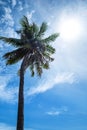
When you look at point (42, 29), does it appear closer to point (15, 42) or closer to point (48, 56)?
point (48, 56)

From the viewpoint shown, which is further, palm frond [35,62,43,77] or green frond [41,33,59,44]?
palm frond [35,62,43,77]

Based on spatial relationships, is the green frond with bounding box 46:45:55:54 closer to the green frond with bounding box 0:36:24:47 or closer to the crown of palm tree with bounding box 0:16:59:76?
the crown of palm tree with bounding box 0:16:59:76

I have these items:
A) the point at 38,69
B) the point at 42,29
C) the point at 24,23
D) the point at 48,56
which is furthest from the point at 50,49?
the point at 24,23

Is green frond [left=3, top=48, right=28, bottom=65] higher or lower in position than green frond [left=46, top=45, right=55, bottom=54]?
lower

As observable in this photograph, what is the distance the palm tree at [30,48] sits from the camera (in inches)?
1033

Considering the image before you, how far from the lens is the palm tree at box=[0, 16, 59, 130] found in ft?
86.1

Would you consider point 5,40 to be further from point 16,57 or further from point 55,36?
point 55,36

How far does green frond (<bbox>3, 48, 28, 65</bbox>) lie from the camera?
86.1 feet

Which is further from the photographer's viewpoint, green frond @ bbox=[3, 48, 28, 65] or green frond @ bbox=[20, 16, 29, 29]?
green frond @ bbox=[20, 16, 29, 29]

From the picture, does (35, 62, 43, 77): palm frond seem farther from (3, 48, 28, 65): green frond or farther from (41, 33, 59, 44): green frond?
(41, 33, 59, 44): green frond

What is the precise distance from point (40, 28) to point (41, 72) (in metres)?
5.51

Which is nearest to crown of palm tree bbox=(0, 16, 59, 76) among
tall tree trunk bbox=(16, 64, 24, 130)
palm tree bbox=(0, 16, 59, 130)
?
palm tree bbox=(0, 16, 59, 130)

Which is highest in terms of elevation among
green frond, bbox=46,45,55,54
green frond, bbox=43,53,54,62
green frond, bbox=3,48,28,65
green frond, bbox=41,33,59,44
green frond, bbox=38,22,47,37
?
green frond, bbox=38,22,47,37

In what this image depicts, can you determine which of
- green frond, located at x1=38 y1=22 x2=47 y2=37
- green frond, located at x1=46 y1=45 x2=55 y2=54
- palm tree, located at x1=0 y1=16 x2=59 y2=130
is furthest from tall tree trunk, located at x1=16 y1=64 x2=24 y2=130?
green frond, located at x1=38 y1=22 x2=47 y2=37
